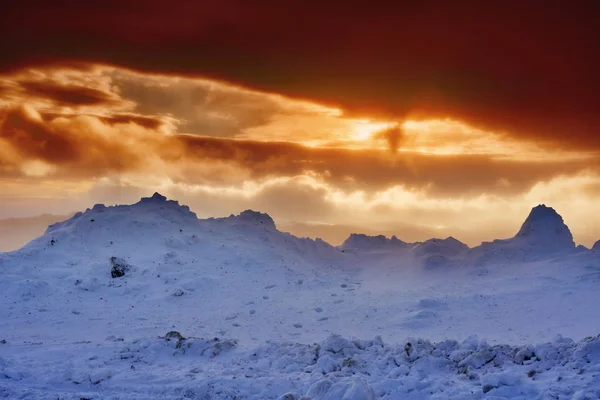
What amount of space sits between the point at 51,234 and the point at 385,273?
19662 mm

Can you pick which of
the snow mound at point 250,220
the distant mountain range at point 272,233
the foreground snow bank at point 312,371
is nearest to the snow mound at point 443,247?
the distant mountain range at point 272,233

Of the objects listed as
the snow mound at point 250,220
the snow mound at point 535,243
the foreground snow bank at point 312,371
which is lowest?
the foreground snow bank at point 312,371

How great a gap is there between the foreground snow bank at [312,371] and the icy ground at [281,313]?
5cm

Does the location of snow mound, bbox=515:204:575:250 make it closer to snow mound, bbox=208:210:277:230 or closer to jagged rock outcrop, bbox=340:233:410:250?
jagged rock outcrop, bbox=340:233:410:250

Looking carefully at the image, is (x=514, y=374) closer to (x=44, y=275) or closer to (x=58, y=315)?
(x=58, y=315)

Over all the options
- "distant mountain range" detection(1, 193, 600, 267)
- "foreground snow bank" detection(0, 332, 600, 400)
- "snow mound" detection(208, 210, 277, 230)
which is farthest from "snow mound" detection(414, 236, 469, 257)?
"foreground snow bank" detection(0, 332, 600, 400)

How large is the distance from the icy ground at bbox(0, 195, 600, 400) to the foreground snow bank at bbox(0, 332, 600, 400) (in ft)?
0.15

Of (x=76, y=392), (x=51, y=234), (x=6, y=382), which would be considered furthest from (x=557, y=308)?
(x=51, y=234)

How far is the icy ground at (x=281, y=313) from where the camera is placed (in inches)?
539

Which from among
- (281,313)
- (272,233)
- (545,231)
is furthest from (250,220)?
A: (545,231)

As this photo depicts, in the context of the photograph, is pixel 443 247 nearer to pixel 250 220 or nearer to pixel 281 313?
pixel 250 220

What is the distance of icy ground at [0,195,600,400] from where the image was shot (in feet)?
45.0

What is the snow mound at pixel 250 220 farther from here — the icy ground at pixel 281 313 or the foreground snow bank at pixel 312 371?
the foreground snow bank at pixel 312 371

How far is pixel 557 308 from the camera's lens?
23.0m
